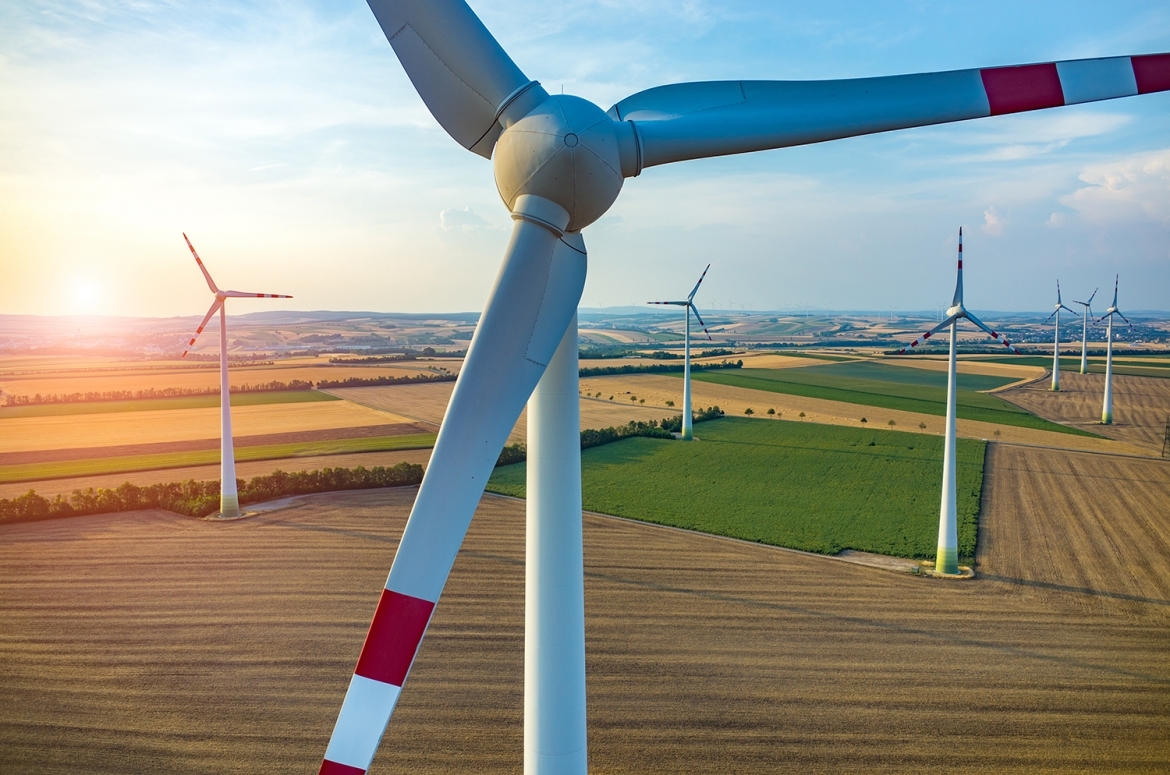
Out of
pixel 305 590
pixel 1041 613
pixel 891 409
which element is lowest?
pixel 305 590

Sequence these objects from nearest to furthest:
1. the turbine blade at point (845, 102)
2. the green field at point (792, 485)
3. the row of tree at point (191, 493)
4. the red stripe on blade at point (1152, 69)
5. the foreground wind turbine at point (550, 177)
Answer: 1. the foreground wind turbine at point (550, 177)
2. the red stripe on blade at point (1152, 69)
3. the turbine blade at point (845, 102)
4. the green field at point (792, 485)
5. the row of tree at point (191, 493)

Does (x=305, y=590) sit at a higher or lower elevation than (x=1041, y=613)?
lower

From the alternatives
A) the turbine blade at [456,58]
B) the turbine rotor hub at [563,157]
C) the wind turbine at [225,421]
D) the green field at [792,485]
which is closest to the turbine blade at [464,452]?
the turbine rotor hub at [563,157]

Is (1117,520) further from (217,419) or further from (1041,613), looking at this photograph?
(217,419)

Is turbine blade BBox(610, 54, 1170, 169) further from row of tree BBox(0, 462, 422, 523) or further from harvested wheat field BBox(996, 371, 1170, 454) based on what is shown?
harvested wheat field BBox(996, 371, 1170, 454)

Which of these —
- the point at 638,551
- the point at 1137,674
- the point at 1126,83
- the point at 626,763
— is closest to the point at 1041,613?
the point at 1137,674

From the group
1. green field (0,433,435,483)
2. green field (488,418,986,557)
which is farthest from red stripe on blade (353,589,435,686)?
green field (0,433,435,483)

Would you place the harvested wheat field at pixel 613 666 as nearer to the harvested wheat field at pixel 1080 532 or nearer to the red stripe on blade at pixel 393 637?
the harvested wheat field at pixel 1080 532
